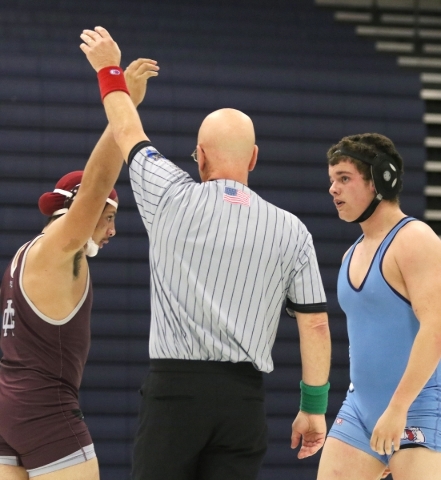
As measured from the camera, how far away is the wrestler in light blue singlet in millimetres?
2705

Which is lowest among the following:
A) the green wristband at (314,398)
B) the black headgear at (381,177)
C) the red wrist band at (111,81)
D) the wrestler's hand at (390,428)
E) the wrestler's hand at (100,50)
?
the wrestler's hand at (390,428)

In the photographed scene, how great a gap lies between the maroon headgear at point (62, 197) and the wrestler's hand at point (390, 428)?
114cm

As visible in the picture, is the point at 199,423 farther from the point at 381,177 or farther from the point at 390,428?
the point at 381,177

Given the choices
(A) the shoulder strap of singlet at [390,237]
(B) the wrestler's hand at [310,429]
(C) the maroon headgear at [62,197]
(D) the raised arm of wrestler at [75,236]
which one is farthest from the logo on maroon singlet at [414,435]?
(C) the maroon headgear at [62,197]

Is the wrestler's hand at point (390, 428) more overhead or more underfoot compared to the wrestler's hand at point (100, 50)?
more underfoot

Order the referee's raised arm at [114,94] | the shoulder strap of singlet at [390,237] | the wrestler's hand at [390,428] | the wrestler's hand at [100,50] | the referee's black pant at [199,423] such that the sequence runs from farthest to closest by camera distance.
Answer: the shoulder strap of singlet at [390,237], the wrestler's hand at [390,428], the wrestler's hand at [100,50], the referee's raised arm at [114,94], the referee's black pant at [199,423]

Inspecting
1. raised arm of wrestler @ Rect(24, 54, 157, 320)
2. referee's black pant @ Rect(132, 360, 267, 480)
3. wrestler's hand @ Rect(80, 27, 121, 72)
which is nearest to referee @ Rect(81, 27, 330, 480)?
referee's black pant @ Rect(132, 360, 267, 480)

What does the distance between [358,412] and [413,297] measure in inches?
19.9

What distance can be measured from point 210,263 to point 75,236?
1.96 ft

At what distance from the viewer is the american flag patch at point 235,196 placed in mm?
2227

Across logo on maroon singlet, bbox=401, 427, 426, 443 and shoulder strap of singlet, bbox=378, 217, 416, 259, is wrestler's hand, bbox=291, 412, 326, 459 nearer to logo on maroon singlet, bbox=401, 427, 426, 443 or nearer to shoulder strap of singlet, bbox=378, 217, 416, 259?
logo on maroon singlet, bbox=401, 427, 426, 443

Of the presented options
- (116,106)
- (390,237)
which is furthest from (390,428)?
(116,106)

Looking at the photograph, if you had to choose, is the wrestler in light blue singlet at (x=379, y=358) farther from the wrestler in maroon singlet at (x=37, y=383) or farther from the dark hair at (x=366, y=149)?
the wrestler in maroon singlet at (x=37, y=383)

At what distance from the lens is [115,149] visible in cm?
258
